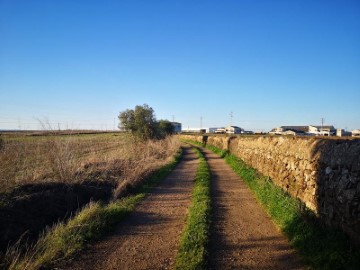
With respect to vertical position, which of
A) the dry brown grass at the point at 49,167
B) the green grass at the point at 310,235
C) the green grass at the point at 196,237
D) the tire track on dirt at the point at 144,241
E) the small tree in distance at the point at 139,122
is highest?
the small tree in distance at the point at 139,122

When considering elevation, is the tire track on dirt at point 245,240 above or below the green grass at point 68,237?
below

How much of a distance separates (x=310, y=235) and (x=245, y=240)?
1.37 m

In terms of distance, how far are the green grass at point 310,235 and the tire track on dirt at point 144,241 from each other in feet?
8.24

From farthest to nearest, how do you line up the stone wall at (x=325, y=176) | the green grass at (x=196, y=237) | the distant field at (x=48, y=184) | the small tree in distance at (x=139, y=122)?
the small tree in distance at (x=139, y=122), the distant field at (x=48, y=184), the stone wall at (x=325, y=176), the green grass at (x=196, y=237)

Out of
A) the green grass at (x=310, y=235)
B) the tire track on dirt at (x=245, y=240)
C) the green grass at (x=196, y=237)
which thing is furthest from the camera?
the tire track on dirt at (x=245, y=240)

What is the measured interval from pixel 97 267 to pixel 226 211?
4765 millimetres

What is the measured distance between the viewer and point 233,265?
18.6 feet

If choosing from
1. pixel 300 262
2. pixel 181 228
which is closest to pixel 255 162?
pixel 181 228

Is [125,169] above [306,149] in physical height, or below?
below

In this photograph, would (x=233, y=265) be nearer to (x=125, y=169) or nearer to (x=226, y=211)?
(x=226, y=211)

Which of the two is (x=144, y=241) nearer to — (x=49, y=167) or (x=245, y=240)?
(x=245, y=240)

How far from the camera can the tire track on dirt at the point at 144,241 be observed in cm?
580

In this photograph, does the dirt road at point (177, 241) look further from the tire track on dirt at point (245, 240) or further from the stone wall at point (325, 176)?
the stone wall at point (325, 176)

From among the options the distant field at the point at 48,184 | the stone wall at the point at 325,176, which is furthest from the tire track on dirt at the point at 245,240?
the distant field at the point at 48,184
